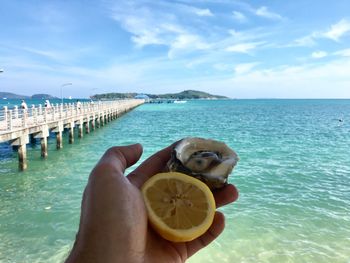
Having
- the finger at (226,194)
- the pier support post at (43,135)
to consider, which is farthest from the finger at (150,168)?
the pier support post at (43,135)

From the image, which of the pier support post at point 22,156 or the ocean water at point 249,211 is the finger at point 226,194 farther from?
the pier support post at point 22,156

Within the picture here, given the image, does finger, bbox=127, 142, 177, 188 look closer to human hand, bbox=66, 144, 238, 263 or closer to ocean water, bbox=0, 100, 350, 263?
human hand, bbox=66, 144, 238, 263

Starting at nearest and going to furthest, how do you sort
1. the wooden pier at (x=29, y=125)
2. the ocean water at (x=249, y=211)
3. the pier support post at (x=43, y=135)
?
the ocean water at (x=249, y=211)
the wooden pier at (x=29, y=125)
the pier support post at (x=43, y=135)

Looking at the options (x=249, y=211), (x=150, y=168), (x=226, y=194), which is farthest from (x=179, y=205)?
(x=249, y=211)

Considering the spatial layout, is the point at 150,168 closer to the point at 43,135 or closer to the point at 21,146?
the point at 21,146

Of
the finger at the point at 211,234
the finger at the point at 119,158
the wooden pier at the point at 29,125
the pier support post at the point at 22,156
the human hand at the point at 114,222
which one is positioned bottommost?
the pier support post at the point at 22,156
